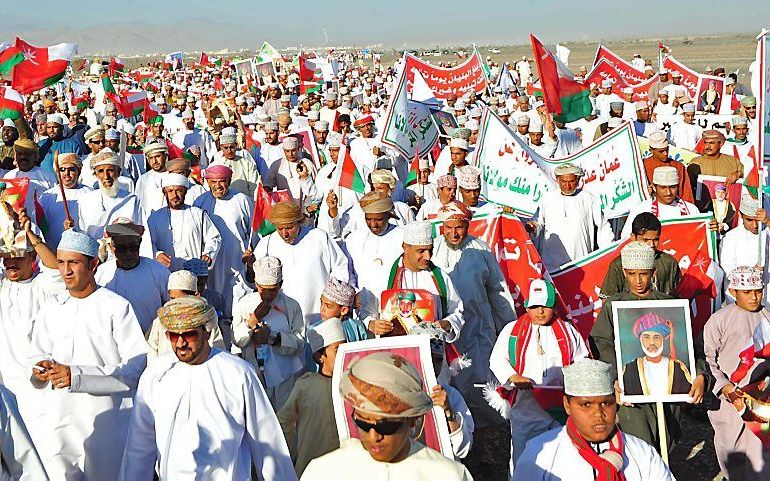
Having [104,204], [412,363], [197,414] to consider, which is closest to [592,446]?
[412,363]

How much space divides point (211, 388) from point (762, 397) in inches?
115

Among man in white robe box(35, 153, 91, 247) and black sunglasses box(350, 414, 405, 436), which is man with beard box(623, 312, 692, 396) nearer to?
black sunglasses box(350, 414, 405, 436)

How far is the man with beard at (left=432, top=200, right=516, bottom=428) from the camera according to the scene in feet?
19.1

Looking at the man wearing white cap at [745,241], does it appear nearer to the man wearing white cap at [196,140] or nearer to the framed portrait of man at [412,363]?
the framed portrait of man at [412,363]

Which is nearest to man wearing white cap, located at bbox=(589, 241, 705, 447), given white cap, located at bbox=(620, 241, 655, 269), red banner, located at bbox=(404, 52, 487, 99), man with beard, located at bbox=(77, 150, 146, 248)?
white cap, located at bbox=(620, 241, 655, 269)

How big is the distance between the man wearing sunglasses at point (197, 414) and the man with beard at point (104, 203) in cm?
372

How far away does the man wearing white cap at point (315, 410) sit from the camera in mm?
3934

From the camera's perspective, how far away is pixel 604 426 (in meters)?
3.21

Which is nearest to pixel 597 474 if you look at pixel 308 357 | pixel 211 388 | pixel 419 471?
pixel 419 471

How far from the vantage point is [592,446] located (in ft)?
10.6

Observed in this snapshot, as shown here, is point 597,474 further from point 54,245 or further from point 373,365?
point 54,245

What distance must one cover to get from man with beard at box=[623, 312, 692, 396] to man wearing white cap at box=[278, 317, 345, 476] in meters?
1.45

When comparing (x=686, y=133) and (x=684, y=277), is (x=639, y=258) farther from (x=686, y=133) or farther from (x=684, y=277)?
(x=686, y=133)

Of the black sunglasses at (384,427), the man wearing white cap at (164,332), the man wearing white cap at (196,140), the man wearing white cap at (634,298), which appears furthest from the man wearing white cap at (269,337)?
the man wearing white cap at (196,140)
